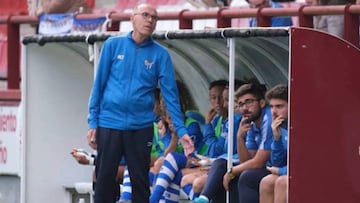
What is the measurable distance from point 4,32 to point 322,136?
Answer: 7.62m

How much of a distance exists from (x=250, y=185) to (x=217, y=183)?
1.60 feet

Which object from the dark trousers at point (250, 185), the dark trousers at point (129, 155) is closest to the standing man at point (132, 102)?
the dark trousers at point (129, 155)

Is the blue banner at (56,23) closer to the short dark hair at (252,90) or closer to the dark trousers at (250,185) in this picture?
the short dark hair at (252,90)

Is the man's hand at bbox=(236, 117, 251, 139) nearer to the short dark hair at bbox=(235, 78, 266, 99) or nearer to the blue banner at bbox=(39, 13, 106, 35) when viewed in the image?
the short dark hair at bbox=(235, 78, 266, 99)

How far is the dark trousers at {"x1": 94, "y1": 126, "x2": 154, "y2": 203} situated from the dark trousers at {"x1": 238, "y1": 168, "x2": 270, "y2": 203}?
0.78m

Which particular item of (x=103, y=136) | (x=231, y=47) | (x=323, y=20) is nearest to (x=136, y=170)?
(x=103, y=136)

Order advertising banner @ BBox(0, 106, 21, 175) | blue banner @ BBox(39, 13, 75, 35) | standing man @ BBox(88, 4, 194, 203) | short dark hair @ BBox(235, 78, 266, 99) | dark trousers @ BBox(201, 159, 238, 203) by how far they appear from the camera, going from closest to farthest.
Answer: standing man @ BBox(88, 4, 194, 203) < dark trousers @ BBox(201, 159, 238, 203) < short dark hair @ BBox(235, 78, 266, 99) < advertising banner @ BBox(0, 106, 21, 175) < blue banner @ BBox(39, 13, 75, 35)

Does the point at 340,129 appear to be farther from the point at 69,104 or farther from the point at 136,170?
the point at 69,104

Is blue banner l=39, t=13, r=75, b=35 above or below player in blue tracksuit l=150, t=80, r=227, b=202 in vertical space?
above

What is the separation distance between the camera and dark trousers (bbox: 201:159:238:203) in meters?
11.2

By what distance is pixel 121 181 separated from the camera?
41.0 ft

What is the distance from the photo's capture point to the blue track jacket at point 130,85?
1105 cm

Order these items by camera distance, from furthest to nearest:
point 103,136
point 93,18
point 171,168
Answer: point 93,18
point 171,168
point 103,136

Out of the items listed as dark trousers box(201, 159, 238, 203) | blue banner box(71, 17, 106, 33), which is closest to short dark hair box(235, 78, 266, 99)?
dark trousers box(201, 159, 238, 203)
